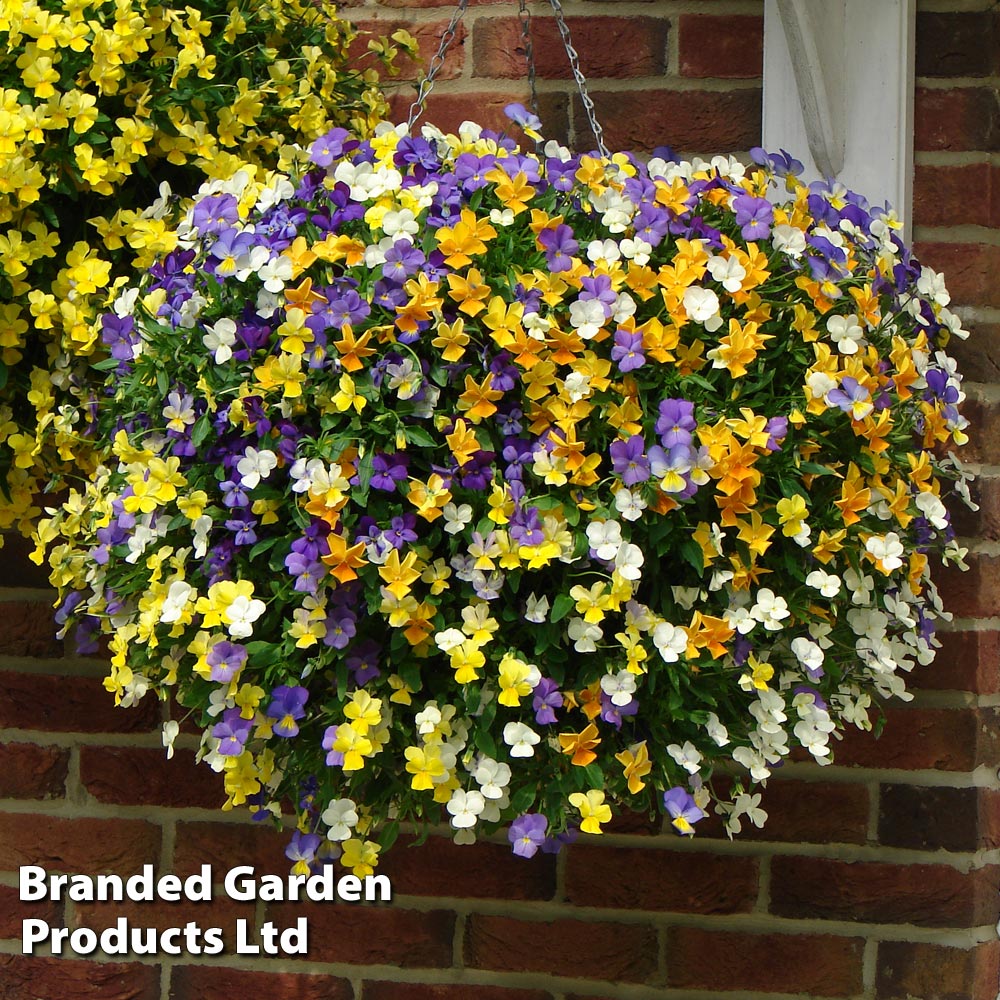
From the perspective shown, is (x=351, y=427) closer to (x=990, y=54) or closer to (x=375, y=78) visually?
(x=375, y=78)

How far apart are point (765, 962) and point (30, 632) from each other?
0.89 metres

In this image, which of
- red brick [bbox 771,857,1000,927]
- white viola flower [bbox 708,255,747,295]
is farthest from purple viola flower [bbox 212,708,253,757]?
red brick [bbox 771,857,1000,927]

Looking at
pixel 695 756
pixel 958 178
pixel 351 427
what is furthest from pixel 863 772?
pixel 351 427

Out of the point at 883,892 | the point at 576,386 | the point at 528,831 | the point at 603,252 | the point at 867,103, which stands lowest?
the point at 883,892

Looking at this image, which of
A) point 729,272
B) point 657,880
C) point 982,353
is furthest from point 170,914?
point 982,353

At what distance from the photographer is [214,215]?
951 mm

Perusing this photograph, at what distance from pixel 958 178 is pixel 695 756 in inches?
28.7

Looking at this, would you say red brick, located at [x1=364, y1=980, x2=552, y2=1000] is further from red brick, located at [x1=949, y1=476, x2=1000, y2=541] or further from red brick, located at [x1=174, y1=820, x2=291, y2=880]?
red brick, located at [x1=949, y1=476, x2=1000, y2=541]

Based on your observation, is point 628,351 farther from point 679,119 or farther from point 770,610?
point 679,119

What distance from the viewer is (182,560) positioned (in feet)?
2.93

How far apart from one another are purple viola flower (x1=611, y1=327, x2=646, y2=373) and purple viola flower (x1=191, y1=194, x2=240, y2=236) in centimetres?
31

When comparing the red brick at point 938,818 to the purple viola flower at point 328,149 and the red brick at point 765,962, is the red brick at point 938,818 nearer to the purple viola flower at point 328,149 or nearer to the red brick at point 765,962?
the red brick at point 765,962

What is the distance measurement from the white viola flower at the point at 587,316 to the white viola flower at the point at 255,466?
23cm

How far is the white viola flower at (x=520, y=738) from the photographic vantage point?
848 millimetres
